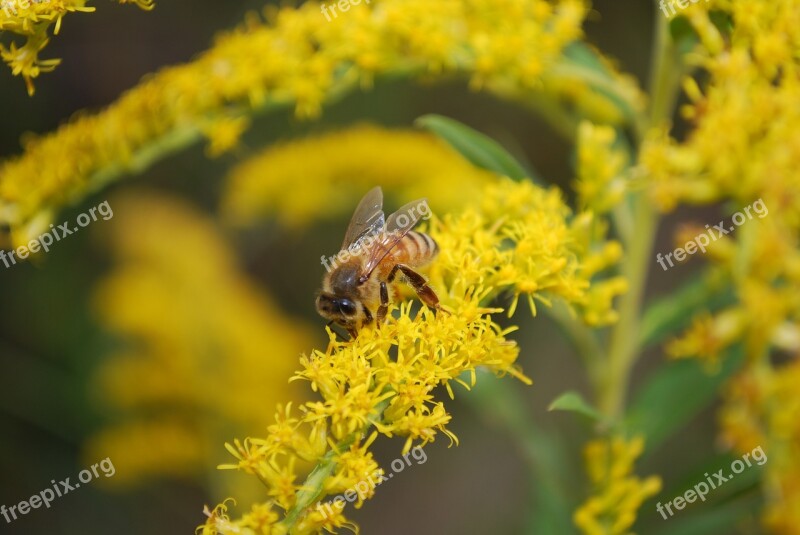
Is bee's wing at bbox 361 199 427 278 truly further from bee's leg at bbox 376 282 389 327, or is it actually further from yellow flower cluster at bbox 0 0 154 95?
yellow flower cluster at bbox 0 0 154 95

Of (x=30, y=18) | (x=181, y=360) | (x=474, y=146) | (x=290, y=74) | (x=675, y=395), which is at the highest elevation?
(x=181, y=360)

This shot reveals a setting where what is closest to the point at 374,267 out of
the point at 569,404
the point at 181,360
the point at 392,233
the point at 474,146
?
the point at 392,233

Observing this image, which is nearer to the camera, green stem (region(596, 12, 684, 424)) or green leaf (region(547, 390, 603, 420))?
green leaf (region(547, 390, 603, 420))

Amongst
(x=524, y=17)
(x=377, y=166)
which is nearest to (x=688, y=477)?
(x=524, y=17)

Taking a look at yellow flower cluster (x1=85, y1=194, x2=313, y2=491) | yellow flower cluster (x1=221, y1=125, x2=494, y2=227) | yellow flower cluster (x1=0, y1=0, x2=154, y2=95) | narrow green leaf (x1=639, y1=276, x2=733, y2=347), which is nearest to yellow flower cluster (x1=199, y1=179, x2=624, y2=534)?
narrow green leaf (x1=639, y1=276, x2=733, y2=347)

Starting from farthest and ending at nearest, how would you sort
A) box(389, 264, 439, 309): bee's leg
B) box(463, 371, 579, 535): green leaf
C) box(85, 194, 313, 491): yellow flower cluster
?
box(85, 194, 313, 491): yellow flower cluster → box(463, 371, 579, 535): green leaf → box(389, 264, 439, 309): bee's leg

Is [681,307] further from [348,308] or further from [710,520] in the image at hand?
[348,308]

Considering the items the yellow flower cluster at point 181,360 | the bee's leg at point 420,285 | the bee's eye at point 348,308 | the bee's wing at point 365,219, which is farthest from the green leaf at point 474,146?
the yellow flower cluster at point 181,360
